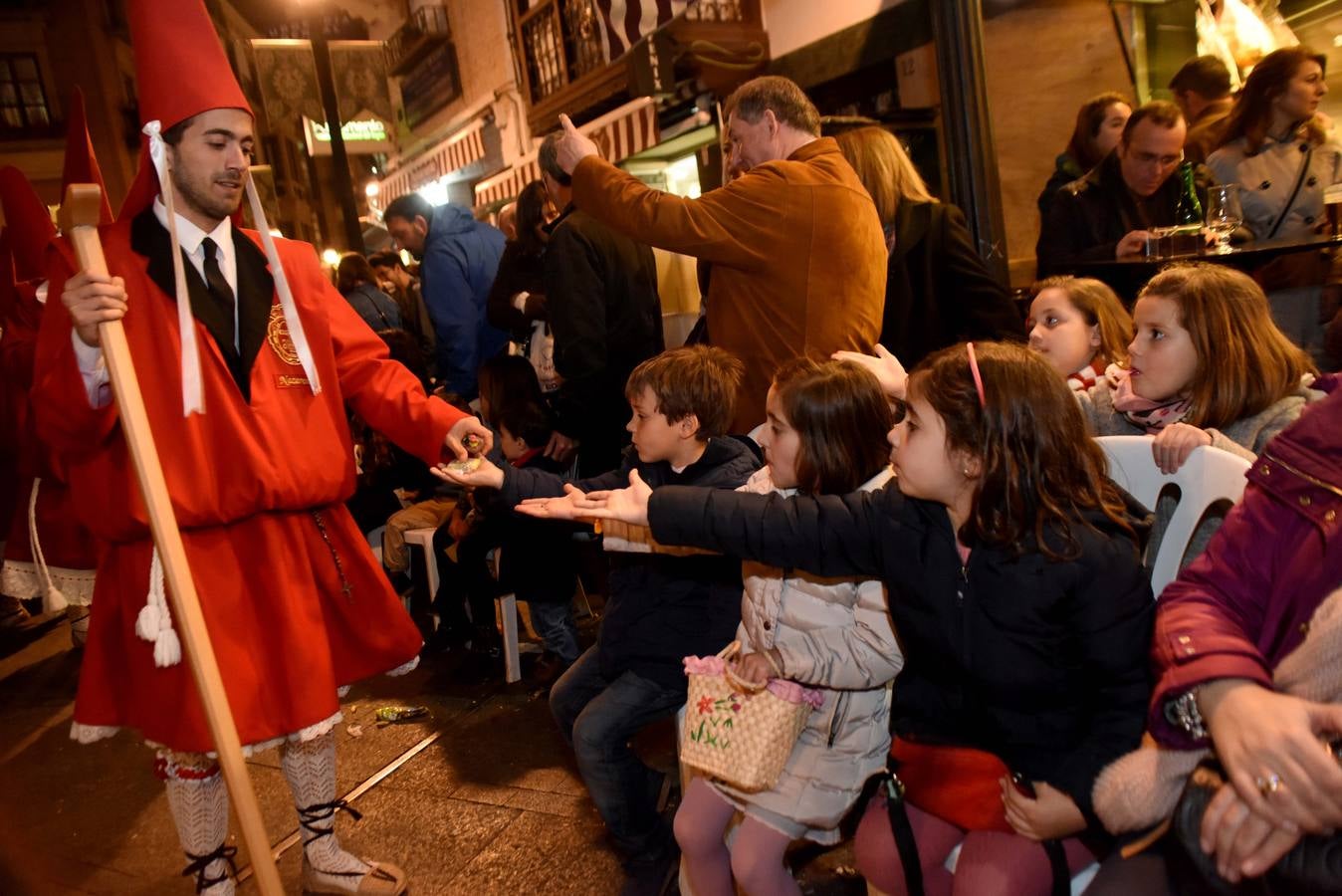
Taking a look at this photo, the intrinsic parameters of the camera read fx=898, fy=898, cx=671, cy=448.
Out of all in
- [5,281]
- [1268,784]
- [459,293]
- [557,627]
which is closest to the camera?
[1268,784]

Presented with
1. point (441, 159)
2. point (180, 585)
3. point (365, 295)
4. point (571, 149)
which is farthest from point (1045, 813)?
point (441, 159)

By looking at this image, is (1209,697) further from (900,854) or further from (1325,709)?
(900,854)

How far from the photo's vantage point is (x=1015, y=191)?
5715mm

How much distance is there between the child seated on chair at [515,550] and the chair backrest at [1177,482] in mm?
2215

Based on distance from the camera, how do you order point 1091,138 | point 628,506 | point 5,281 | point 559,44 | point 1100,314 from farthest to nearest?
point 559,44
point 1091,138
point 5,281
point 1100,314
point 628,506

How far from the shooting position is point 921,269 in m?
3.28

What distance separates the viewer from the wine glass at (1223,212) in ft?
10.8

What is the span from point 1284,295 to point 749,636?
96.6 inches

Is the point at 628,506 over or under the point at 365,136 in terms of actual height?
under

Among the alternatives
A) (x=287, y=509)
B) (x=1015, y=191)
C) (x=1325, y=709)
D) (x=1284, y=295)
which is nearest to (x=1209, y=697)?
(x=1325, y=709)

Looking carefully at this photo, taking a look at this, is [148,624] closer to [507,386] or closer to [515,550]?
[515,550]

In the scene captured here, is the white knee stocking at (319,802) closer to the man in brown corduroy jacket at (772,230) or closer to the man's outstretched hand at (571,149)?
the man in brown corduroy jacket at (772,230)

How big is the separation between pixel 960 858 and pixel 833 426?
3.02 feet

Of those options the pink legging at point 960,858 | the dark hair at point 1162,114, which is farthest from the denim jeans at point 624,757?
the dark hair at point 1162,114
